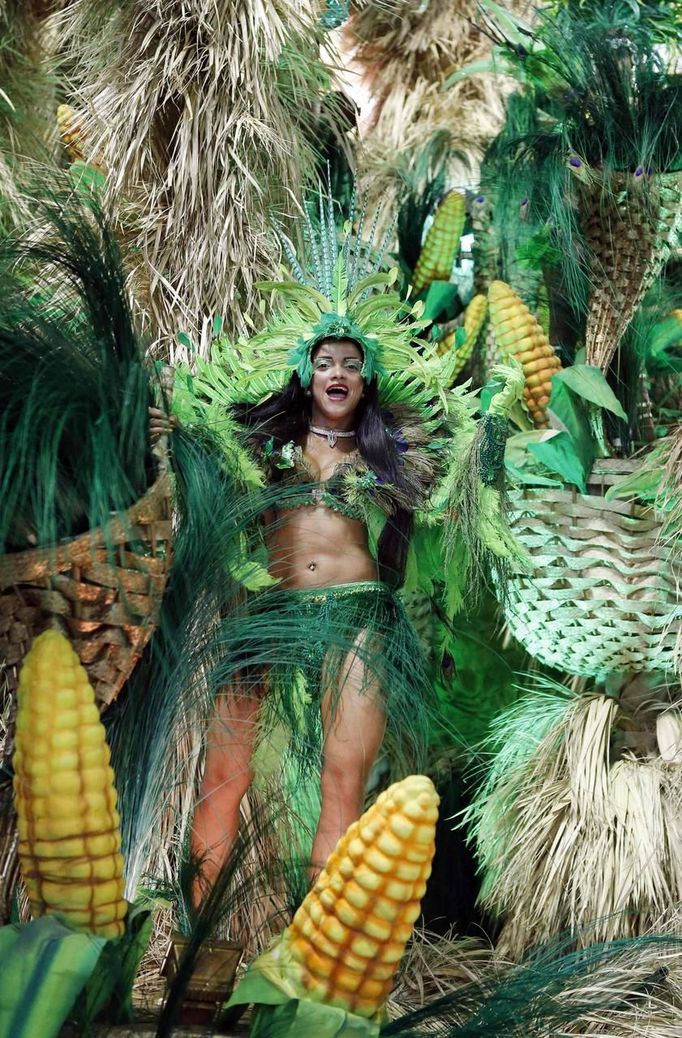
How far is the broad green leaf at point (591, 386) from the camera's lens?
1.73 m

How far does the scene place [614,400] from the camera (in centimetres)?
174

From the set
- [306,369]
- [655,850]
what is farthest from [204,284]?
[655,850]

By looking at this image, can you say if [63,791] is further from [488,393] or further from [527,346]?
[527,346]

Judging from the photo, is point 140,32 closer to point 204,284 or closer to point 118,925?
point 204,284

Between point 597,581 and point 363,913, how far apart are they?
78 cm

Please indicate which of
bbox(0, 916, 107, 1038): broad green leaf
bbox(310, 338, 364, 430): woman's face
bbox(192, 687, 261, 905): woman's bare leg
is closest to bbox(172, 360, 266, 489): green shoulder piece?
bbox(310, 338, 364, 430): woman's face

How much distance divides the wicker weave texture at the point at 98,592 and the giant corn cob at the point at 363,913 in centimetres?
24

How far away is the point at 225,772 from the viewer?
1.32 meters

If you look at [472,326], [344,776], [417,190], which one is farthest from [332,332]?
[417,190]

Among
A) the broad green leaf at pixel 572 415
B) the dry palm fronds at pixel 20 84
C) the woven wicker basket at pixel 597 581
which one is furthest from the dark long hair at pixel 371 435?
the dry palm fronds at pixel 20 84

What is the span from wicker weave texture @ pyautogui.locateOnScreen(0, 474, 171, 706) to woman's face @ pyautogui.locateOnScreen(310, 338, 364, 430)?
0.43 m

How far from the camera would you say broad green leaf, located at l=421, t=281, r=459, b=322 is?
6.83 feet

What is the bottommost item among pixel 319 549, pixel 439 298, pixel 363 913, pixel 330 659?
pixel 363 913

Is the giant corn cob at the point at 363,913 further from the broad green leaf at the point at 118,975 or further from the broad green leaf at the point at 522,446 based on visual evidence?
the broad green leaf at the point at 522,446
